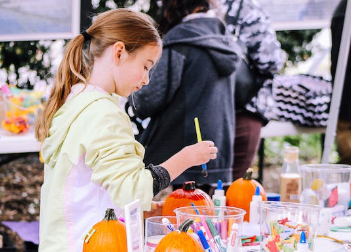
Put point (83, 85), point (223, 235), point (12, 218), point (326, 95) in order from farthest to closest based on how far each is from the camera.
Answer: point (12, 218) → point (326, 95) → point (83, 85) → point (223, 235)

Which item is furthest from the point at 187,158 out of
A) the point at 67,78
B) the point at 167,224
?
the point at 67,78

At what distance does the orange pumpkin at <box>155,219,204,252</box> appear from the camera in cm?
150

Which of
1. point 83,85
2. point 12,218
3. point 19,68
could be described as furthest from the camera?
point 12,218

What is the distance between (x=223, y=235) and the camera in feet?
5.77

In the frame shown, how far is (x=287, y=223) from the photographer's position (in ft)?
6.24

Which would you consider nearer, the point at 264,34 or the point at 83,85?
the point at 83,85

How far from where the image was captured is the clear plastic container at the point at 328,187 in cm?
260

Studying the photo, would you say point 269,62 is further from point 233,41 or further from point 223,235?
point 223,235

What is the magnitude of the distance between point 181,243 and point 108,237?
0.63 feet

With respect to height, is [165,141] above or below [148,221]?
below

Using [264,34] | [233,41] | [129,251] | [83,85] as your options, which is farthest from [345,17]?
[129,251]

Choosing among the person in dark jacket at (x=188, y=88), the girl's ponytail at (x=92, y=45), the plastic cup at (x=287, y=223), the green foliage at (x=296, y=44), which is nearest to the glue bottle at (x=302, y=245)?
the plastic cup at (x=287, y=223)

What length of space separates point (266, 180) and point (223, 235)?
17.2 feet

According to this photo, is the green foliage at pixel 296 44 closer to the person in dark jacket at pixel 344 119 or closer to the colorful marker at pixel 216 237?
the person in dark jacket at pixel 344 119
